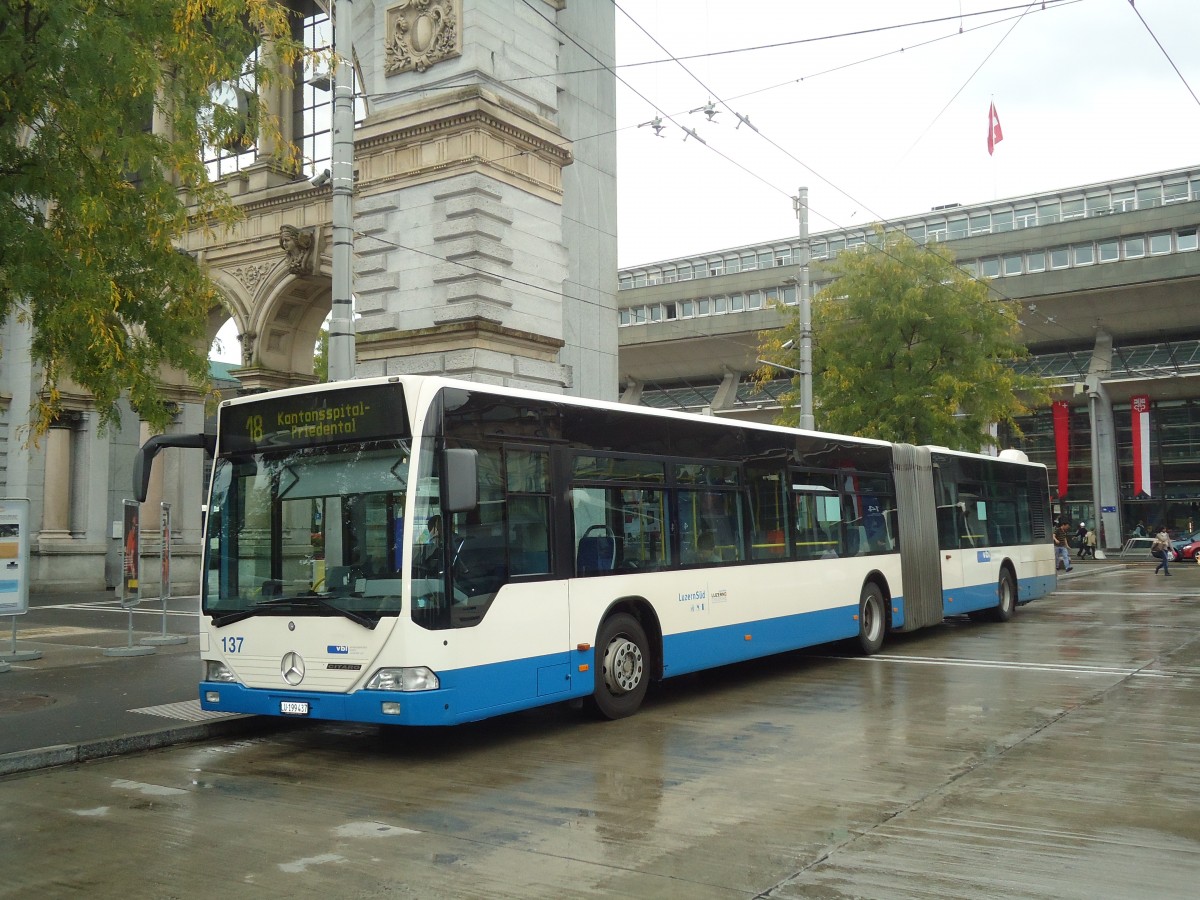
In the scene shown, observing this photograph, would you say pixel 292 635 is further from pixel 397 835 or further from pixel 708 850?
pixel 708 850

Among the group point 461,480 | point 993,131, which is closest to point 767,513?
point 461,480

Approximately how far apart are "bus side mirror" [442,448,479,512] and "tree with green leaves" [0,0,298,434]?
3.26 meters

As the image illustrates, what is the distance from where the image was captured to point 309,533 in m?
8.63

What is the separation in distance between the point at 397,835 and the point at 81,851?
5.36 ft

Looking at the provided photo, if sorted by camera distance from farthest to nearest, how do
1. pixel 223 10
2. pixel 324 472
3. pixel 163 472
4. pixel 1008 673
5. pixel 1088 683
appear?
pixel 163 472
pixel 1008 673
pixel 1088 683
pixel 223 10
pixel 324 472

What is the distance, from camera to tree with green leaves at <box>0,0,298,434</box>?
887cm

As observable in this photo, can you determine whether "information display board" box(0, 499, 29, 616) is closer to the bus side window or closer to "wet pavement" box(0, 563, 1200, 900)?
"wet pavement" box(0, 563, 1200, 900)

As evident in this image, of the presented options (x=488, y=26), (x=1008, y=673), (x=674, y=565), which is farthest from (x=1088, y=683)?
(x=488, y=26)

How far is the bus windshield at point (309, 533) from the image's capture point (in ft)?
27.3

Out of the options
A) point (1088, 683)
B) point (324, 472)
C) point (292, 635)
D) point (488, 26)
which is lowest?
point (1088, 683)

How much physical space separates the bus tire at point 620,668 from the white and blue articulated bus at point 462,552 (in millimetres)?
20

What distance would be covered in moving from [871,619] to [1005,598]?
5664mm

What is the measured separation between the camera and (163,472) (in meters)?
28.6

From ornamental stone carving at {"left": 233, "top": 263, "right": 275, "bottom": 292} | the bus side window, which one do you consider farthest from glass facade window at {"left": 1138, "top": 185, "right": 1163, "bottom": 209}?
the bus side window
